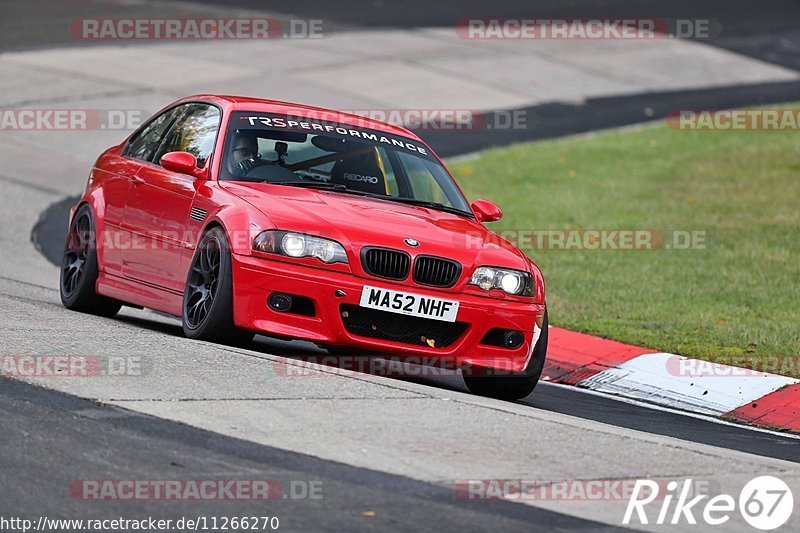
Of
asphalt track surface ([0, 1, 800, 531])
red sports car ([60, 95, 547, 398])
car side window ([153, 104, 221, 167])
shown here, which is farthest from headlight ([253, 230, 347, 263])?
car side window ([153, 104, 221, 167])

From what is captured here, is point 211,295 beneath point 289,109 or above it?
beneath

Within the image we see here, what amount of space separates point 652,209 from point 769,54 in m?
14.6

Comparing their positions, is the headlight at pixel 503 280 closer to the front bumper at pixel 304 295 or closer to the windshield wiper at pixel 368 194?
the front bumper at pixel 304 295

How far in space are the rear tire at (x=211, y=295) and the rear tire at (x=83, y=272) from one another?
5.10 feet

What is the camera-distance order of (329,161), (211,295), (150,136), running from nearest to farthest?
(211,295) < (329,161) < (150,136)

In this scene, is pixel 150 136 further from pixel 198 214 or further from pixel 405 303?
pixel 405 303

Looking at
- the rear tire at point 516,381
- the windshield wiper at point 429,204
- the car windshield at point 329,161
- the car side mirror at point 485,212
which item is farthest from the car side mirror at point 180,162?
the rear tire at point 516,381

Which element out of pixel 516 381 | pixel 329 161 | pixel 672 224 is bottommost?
pixel 672 224

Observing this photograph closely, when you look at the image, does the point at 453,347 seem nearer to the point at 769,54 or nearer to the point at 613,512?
the point at 613,512

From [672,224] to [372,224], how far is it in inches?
350

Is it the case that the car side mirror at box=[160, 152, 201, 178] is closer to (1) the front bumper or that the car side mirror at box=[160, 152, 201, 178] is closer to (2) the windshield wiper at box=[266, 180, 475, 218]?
(2) the windshield wiper at box=[266, 180, 475, 218]

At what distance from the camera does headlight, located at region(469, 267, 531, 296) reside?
8.64 m

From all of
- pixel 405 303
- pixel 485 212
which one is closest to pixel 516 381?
pixel 405 303

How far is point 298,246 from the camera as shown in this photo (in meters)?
8.40
